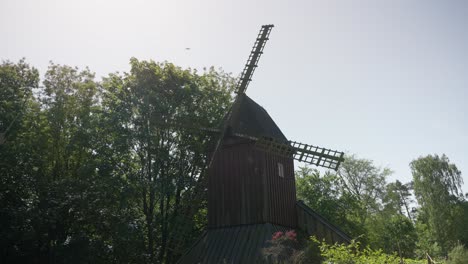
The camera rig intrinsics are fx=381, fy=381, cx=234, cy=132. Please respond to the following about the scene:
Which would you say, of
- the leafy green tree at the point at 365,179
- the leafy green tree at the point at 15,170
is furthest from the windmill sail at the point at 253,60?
the leafy green tree at the point at 365,179

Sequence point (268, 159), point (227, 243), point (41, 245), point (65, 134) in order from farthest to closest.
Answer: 1. point (65, 134)
2. point (41, 245)
3. point (268, 159)
4. point (227, 243)

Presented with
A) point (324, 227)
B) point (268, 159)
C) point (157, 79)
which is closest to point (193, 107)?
point (157, 79)

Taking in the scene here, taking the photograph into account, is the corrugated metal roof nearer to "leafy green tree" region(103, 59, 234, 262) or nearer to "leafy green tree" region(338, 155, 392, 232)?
"leafy green tree" region(103, 59, 234, 262)

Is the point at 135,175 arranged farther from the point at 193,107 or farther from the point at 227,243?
the point at 227,243

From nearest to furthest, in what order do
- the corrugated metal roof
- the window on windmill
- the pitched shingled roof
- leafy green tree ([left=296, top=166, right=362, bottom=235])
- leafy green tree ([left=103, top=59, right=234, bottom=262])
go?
the corrugated metal roof, the pitched shingled roof, the window on windmill, leafy green tree ([left=103, top=59, right=234, bottom=262]), leafy green tree ([left=296, top=166, right=362, bottom=235])

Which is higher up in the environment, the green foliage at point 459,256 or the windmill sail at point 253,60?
the windmill sail at point 253,60

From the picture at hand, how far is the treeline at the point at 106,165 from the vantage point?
19828 mm

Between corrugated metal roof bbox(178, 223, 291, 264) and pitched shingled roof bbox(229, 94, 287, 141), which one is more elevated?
pitched shingled roof bbox(229, 94, 287, 141)

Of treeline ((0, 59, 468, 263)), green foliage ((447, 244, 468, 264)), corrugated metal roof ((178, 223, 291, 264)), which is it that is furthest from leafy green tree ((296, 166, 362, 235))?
green foliage ((447, 244, 468, 264))

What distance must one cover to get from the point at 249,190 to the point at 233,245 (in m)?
2.70

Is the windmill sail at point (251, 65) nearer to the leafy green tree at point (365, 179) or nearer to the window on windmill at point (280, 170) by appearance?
the window on windmill at point (280, 170)

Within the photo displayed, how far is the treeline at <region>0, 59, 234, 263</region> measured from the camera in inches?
781

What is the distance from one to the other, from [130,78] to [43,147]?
6881 mm

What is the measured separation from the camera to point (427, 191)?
4219 cm
